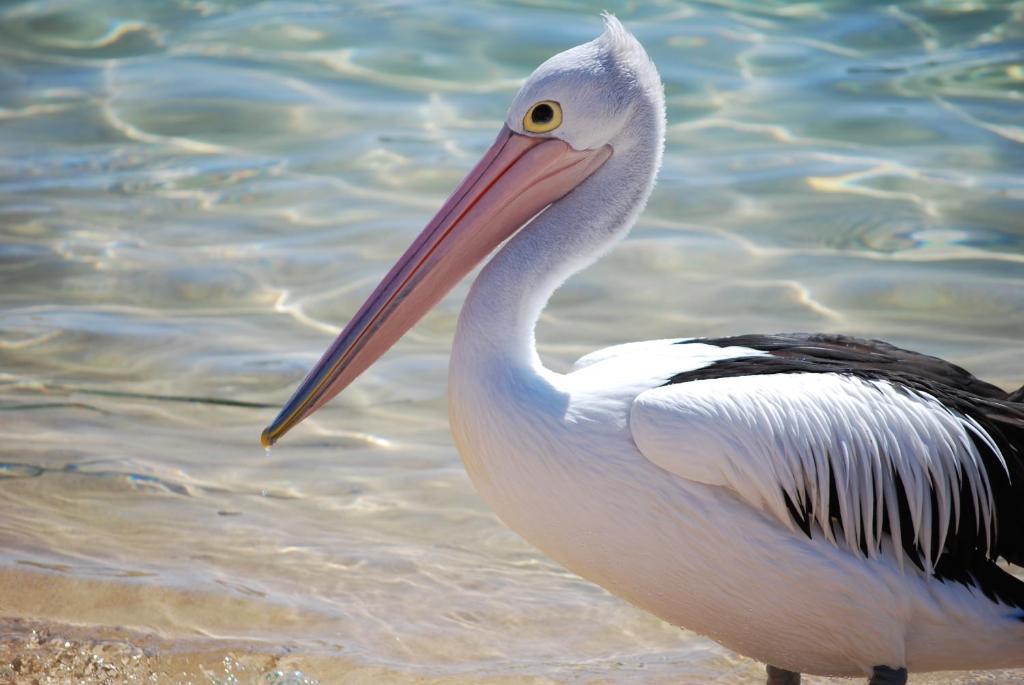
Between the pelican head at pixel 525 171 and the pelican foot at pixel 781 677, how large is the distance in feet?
3.83

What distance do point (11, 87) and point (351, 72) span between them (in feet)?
6.98

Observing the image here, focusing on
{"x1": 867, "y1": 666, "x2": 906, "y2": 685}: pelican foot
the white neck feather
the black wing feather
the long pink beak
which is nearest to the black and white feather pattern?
the black wing feather

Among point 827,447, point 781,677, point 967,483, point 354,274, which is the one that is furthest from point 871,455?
point 354,274

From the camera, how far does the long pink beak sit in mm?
3041

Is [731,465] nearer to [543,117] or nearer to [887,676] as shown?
[887,676]

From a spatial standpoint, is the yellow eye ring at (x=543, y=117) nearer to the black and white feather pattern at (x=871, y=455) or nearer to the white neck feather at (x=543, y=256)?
the white neck feather at (x=543, y=256)

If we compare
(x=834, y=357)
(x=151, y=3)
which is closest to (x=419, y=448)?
(x=834, y=357)

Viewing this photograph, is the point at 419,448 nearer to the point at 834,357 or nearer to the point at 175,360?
the point at 175,360

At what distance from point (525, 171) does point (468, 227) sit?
0.18m

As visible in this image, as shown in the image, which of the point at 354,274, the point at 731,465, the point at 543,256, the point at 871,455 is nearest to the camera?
the point at 731,465

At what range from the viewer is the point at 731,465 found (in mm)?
2693

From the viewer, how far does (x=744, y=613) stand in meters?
2.83

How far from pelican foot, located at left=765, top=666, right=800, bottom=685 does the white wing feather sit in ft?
1.42

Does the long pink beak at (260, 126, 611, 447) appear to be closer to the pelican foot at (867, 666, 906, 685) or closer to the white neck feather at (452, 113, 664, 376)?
the white neck feather at (452, 113, 664, 376)
